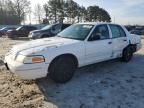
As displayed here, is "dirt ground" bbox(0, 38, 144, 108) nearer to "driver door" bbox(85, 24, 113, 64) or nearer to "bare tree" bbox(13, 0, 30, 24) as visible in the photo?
"driver door" bbox(85, 24, 113, 64)

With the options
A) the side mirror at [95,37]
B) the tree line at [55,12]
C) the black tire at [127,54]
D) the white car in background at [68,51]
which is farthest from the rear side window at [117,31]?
the tree line at [55,12]

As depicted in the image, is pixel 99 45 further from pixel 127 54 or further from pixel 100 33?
pixel 127 54

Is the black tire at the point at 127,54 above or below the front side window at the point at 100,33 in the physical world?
below

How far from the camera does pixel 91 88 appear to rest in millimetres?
5535

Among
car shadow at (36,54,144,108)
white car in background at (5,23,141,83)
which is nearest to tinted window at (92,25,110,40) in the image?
white car in background at (5,23,141,83)

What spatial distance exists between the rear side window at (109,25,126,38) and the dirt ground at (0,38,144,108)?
127 centimetres

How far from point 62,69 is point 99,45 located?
153cm

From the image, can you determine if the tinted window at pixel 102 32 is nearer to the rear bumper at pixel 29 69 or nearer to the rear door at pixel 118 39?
the rear door at pixel 118 39

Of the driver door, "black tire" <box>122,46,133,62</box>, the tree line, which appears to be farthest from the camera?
the tree line

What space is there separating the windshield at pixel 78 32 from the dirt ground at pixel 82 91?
114 cm

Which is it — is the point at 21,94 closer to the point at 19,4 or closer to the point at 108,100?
the point at 108,100

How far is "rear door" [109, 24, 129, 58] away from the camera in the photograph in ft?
24.3

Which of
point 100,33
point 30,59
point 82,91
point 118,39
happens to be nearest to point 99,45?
point 100,33

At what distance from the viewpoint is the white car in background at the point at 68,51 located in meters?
5.20
